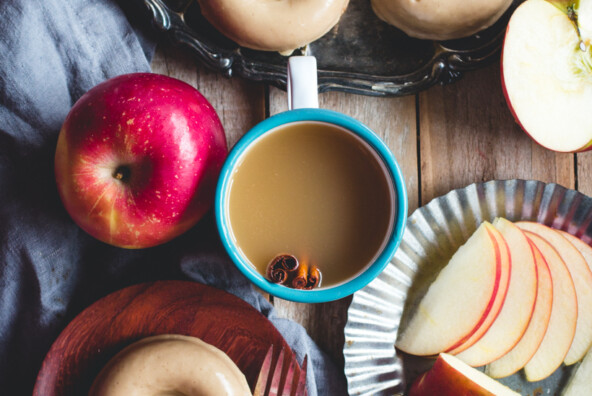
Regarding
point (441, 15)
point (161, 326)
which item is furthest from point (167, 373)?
point (441, 15)

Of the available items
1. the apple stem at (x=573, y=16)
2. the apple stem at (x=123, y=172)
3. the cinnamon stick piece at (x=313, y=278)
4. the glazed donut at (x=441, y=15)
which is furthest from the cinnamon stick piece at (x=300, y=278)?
the apple stem at (x=573, y=16)

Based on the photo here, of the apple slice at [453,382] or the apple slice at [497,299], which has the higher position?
the apple slice at [497,299]

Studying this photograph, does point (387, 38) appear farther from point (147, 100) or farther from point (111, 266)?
point (111, 266)

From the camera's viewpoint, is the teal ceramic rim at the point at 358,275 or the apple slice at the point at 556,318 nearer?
the teal ceramic rim at the point at 358,275

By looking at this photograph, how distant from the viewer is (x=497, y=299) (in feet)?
2.42

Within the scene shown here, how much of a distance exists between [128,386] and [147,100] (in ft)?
1.12

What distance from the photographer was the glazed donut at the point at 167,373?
66 cm

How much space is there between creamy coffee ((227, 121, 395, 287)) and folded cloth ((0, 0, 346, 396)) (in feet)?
0.37

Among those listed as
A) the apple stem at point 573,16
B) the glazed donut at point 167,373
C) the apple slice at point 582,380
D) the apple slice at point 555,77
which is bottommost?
the apple slice at point 582,380

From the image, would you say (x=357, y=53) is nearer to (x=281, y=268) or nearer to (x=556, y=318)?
(x=281, y=268)

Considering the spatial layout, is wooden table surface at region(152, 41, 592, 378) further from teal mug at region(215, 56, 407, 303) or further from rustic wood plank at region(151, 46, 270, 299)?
teal mug at region(215, 56, 407, 303)

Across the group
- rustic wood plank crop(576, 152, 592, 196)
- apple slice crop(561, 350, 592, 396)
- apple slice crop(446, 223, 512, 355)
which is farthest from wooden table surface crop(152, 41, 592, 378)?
apple slice crop(561, 350, 592, 396)

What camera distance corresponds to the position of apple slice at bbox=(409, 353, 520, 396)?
0.68m

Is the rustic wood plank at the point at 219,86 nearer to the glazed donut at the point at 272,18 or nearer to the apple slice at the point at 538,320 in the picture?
the glazed donut at the point at 272,18
